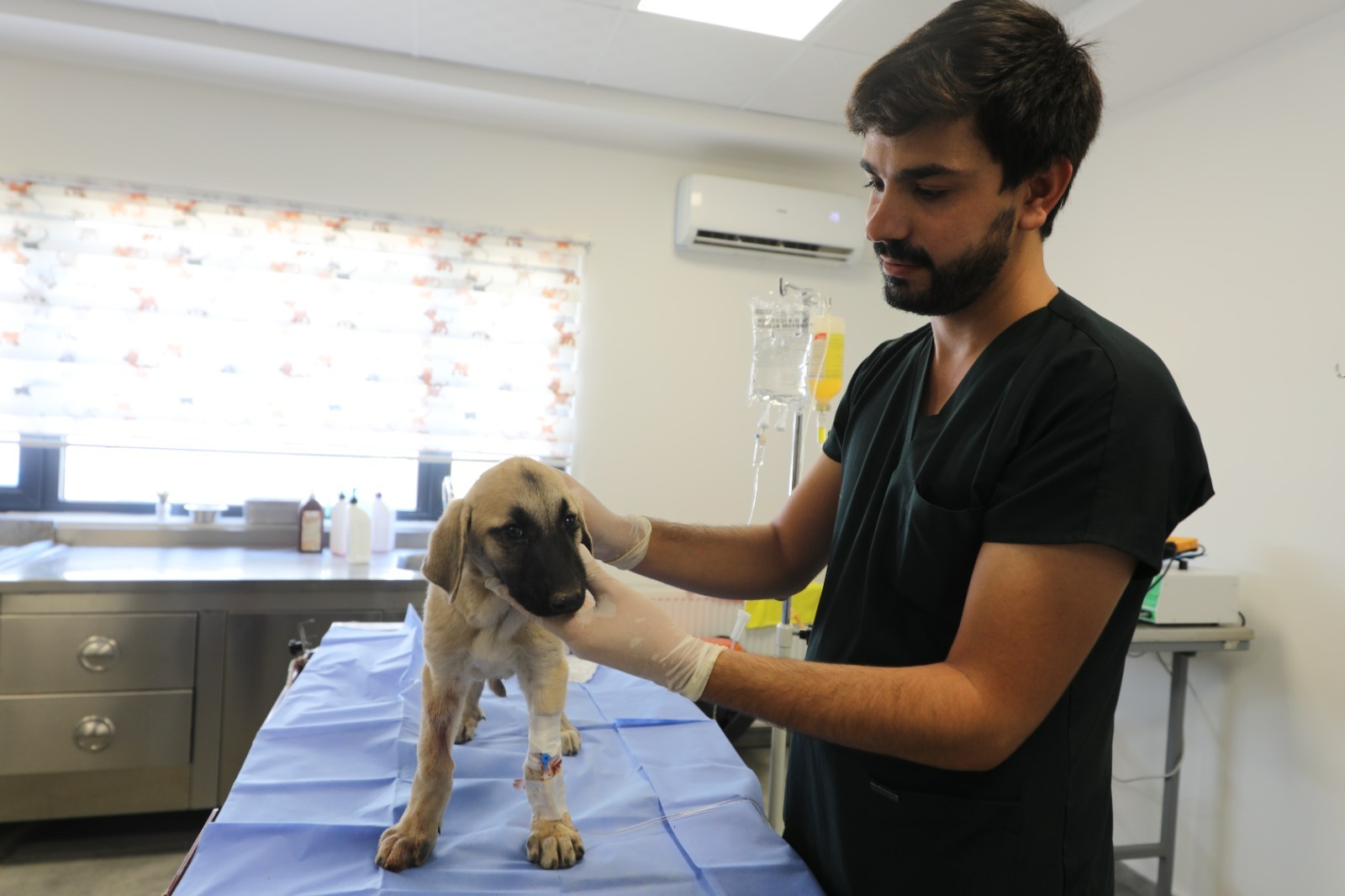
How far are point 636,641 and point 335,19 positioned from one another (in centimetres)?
290

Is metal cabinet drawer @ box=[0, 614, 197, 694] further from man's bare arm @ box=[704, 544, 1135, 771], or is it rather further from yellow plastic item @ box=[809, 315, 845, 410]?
man's bare arm @ box=[704, 544, 1135, 771]

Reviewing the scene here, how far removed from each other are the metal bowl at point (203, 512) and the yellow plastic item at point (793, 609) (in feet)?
7.56

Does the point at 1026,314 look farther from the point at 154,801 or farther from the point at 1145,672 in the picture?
the point at 154,801

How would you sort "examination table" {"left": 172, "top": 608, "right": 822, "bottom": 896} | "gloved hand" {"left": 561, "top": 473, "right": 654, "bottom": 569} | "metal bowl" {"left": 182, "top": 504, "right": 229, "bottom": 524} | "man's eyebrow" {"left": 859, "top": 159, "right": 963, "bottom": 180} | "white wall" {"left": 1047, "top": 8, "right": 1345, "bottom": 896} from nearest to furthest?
1. "man's eyebrow" {"left": 859, "top": 159, "right": 963, "bottom": 180}
2. "examination table" {"left": 172, "top": 608, "right": 822, "bottom": 896}
3. "gloved hand" {"left": 561, "top": 473, "right": 654, "bottom": 569}
4. "white wall" {"left": 1047, "top": 8, "right": 1345, "bottom": 896}
5. "metal bowl" {"left": 182, "top": 504, "right": 229, "bottom": 524}

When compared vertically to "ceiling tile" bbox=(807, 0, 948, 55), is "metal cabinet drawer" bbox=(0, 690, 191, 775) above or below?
below

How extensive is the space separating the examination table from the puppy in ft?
0.15

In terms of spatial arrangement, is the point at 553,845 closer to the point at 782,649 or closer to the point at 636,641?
the point at 636,641

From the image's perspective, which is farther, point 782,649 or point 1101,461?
point 782,649

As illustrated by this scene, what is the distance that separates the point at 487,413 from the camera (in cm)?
387

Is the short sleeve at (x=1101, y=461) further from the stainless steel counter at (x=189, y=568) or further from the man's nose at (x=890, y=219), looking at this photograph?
the stainless steel counter at (x=189, y=568)

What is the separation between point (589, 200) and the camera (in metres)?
4.02

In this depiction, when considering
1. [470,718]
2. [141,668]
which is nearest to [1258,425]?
[470,718]

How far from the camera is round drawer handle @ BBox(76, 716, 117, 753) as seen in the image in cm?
292

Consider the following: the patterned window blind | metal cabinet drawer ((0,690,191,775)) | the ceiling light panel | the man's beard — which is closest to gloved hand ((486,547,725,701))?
the man's beard
